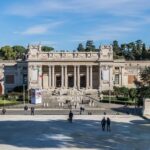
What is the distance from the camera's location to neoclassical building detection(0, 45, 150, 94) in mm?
111125

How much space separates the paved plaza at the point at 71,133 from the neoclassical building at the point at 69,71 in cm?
4898

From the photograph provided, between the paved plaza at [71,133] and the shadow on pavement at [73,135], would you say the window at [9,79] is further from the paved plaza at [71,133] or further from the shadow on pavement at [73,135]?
the shadow on pavement at [73,135]

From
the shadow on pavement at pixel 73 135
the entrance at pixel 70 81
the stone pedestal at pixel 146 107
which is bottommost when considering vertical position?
the shadow on pavement at pixel 73 135

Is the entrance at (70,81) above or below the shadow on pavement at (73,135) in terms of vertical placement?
above

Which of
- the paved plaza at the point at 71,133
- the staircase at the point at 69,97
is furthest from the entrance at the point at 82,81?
the paved plaza at the point at 71,133

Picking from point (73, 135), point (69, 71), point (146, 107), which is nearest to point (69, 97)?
point (69, 71)

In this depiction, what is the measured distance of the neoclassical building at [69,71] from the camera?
111m

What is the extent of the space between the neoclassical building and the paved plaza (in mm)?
48976

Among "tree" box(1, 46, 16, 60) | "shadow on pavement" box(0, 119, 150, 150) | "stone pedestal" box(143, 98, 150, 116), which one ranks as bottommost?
"shadow on pavement" box(0, 119, 150, 150)

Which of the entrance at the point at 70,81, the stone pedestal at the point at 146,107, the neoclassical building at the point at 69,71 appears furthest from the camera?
the entrance at the point at 70,81

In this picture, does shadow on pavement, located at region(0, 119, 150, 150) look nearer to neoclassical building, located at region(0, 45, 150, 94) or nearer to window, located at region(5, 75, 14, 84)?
neoclassical building, located at region(0, 45, 150, 94)

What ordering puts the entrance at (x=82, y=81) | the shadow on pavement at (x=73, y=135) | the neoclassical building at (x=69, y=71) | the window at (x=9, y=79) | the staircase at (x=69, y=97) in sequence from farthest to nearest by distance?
1. the window at (x=9, y=79)
2. the entrance at (x=82, y=81)
3. the neoclassical building at (x=69, y=71)
4. the staircase at (x=69, y=97)
5. the shadow on pavement at (x=73, y=135)

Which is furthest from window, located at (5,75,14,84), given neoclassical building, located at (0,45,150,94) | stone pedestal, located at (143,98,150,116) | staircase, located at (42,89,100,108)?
stone pedestal, located at (143,98,150,116)

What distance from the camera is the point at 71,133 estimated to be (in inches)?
1785
